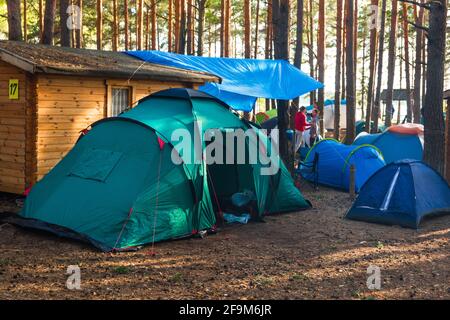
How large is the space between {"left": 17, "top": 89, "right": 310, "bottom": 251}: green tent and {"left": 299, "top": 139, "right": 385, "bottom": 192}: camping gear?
430 cm

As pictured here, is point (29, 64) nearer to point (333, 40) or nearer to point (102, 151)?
point (102, 151)

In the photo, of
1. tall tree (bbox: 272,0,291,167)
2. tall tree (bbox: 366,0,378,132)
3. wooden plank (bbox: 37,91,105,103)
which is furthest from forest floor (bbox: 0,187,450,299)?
tall tree (bbox: 366,0,378,132)

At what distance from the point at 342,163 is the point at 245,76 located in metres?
3.39

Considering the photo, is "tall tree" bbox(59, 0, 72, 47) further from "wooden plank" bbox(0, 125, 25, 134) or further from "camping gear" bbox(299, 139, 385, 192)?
"camping gear" bbox(299, 139, 385, 192)

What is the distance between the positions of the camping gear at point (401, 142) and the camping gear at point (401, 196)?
5591 mm

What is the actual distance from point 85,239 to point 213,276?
2.00 metres

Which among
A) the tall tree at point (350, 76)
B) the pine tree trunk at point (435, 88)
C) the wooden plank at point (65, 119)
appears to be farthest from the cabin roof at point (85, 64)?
the tall tree at point (350, 76)

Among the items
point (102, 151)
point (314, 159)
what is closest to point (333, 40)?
point (314, 159)

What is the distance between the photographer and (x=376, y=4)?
22.2 meters

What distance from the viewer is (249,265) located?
6652mm

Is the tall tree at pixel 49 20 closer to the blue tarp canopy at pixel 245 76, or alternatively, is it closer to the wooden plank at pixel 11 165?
the blue tarp canopy at pixel 245 76

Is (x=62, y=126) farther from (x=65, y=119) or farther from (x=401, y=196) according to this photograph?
(x=401, y=196)

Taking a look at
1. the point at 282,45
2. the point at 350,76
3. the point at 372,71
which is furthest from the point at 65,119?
the point at 372,71

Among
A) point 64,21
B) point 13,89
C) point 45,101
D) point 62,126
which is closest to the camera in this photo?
point 45,101
